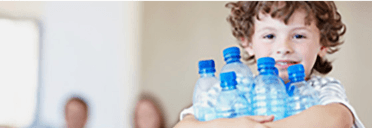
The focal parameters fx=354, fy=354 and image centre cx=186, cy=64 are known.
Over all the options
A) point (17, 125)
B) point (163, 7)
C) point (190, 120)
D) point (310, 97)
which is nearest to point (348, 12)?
point (163, 7)

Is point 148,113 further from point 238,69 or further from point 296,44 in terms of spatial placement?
point 238,69

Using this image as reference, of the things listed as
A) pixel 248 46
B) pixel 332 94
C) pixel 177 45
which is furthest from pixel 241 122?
pixel 177 45

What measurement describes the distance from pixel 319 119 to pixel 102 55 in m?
2.39

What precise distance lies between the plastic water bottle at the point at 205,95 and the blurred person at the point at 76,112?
2120mm

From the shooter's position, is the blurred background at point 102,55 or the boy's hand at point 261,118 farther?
the blurred background at point 102,55

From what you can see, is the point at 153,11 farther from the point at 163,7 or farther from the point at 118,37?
the point at 118,37

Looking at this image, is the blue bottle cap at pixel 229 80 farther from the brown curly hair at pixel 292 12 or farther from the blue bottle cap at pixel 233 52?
the brown curly hair at pixel 292 12

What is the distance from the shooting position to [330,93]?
2.66ft

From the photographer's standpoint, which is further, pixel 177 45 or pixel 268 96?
pixel 177 45

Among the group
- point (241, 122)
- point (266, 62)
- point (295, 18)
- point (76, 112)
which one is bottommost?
point (76, 112)

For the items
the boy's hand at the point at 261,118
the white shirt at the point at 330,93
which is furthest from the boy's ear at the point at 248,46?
the boy's hand at the point at 261,118

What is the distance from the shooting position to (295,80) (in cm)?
76

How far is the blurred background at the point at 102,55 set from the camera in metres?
2.64

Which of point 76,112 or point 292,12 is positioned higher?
point 292,12
